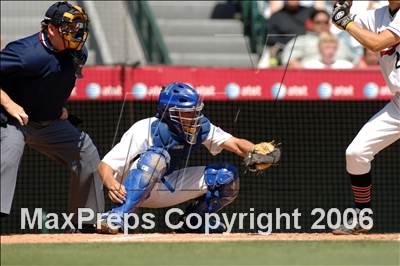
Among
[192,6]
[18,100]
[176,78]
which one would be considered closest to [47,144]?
[18,100]

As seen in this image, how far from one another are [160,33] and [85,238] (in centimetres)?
516

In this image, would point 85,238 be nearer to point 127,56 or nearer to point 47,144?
point 47,144

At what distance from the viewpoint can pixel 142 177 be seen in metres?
8.62

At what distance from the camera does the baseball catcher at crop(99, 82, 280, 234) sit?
8.67 meters

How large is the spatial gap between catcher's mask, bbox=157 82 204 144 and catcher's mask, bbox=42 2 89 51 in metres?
0.86

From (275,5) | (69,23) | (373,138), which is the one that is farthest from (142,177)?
(275,5)

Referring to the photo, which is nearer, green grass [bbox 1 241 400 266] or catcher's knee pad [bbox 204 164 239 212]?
green grass [bbox 1 241 400 266]

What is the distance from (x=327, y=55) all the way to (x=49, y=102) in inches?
164

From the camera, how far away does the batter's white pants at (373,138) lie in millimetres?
8609

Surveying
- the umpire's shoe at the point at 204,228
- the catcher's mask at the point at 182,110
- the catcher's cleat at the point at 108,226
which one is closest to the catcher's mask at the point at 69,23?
the catcher's mask at the point at 182,110

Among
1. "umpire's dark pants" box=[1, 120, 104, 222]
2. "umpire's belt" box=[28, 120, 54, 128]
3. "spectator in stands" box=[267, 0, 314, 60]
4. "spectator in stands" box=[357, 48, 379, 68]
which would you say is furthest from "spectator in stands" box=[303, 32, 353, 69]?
"umpire's belt" box=[28, 120, 54, 128]

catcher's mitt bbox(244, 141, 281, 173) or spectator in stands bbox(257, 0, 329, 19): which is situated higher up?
catcher's mitt bbox(244, 141, 281, 173)

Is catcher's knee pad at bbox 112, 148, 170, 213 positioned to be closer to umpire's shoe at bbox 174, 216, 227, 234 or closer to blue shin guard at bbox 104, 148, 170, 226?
blue shin guard at bbox 104, 148, 170, 226

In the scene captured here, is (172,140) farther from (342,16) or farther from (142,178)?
(342,16)
